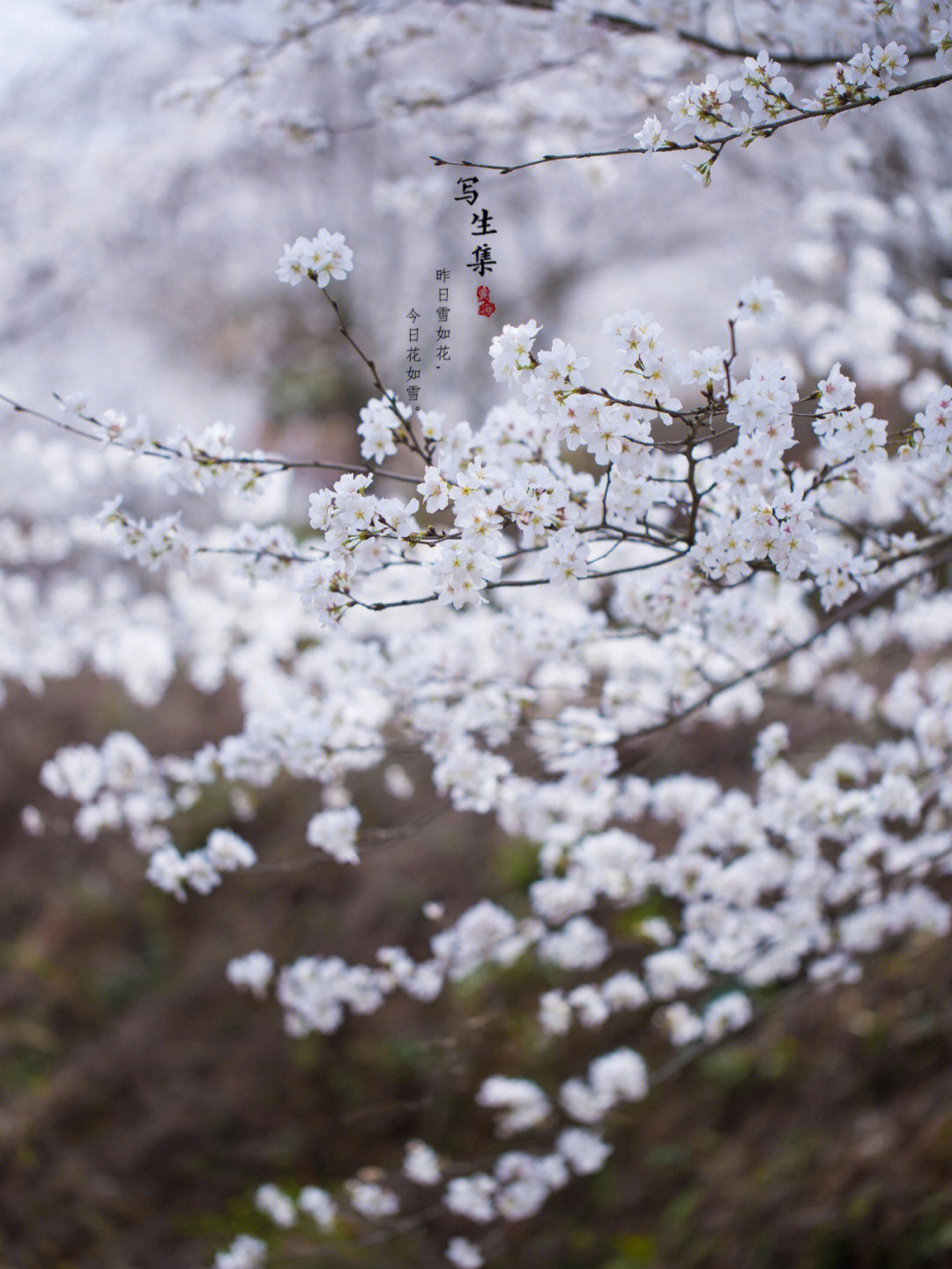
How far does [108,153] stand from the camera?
191 inches

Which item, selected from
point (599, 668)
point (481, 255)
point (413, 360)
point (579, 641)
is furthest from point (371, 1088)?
point (481, 255)

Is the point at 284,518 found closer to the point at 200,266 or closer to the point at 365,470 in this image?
the point at 200,266

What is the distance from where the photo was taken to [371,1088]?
12.7ft

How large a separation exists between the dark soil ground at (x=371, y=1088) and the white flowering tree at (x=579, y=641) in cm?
13

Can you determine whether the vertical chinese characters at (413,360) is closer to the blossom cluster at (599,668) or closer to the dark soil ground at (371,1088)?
the blossom cluster at (599,668)

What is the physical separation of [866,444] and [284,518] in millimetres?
4074

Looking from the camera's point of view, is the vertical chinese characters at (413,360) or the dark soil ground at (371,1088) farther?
the dark soil ground at (371,1088)

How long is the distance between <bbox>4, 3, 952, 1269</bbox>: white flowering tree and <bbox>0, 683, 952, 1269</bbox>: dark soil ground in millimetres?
133

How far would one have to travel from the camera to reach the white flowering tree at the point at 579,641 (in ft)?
3.81

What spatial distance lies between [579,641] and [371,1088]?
2.82 meters

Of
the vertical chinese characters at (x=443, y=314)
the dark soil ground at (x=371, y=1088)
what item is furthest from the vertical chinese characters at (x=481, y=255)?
the dark soil ground at (x=371, y=1088)

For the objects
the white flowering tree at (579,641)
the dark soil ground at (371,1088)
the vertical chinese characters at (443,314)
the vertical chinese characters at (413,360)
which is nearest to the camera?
the white flowering tree at (579,641)

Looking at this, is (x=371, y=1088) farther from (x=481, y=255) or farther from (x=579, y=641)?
(x=481, y=255)

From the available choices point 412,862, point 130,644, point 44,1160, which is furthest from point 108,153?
point 44,1160
